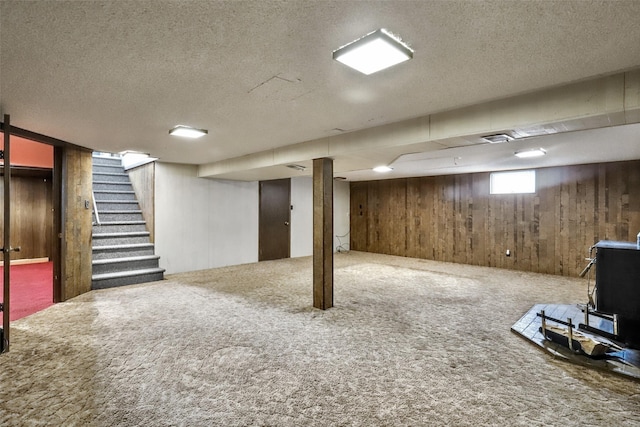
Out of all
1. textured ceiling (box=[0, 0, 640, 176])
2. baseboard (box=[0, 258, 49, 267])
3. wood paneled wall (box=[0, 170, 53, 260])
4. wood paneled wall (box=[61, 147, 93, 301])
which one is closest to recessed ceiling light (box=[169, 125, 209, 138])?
textured ceiling (box=[0, 0, 640, 176])

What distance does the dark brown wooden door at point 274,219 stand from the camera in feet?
26.3

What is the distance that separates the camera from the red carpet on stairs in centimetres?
410

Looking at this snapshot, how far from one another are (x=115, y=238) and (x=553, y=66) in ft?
21.9

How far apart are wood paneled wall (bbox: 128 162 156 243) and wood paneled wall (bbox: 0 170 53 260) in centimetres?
222

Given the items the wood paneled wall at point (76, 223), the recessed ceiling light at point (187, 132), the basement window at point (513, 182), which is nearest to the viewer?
the recessed ceiling light at point (187, 132)

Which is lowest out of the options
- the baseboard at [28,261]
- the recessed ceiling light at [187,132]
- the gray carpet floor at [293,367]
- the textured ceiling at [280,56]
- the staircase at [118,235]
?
the gray carpet floor at [293,367]

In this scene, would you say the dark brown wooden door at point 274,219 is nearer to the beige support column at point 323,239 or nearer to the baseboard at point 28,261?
the beige support column at point 323,239

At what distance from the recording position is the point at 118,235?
588 cm

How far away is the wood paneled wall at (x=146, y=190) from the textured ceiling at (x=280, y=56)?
302 cm

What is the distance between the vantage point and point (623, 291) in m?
2.68

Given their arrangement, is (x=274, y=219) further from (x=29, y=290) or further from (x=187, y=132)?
(x=29, y=290)

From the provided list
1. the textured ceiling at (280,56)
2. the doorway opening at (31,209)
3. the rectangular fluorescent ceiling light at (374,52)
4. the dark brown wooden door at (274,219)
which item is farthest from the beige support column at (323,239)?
the doorway opening at (31,209)

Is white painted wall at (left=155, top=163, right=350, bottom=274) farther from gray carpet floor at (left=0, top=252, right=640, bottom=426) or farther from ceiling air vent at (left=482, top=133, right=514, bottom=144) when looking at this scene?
ceiling air vent at (left=482, top=133, right=514, bottom=144)

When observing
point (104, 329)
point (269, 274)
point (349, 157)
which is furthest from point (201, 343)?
point (269, 274)
